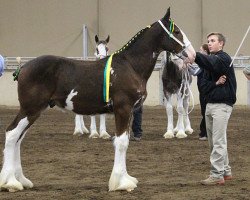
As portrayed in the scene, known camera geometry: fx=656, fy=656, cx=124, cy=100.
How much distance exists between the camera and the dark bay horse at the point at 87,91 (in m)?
8.24

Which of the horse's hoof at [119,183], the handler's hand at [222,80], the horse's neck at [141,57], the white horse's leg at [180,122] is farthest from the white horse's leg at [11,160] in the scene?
the white horse's leg at [180,122]

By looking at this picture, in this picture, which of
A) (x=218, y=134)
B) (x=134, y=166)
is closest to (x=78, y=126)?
(x=134, y=166)

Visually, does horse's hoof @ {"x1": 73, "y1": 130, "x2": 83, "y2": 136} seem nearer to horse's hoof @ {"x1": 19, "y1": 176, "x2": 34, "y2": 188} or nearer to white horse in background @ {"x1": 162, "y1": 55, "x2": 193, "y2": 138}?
white horse in background @ {"x1": 162, "y1": 55, "x2": 193, "y2": 138}

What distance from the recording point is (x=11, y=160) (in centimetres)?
821

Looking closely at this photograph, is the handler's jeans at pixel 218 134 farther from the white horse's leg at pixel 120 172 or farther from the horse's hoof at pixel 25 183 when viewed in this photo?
the horse's hoof at pixel 25 183

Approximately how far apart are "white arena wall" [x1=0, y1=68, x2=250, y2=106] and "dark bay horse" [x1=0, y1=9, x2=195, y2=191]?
52.2 feet

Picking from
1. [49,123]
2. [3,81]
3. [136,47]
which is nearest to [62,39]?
[3,81]

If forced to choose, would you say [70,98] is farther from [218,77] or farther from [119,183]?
[218,77]

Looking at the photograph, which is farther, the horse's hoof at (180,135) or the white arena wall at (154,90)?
the white arena wall at (154,90)

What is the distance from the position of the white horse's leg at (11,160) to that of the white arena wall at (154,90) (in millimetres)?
16573

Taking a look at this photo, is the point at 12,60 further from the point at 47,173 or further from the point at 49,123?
the point at 47,173

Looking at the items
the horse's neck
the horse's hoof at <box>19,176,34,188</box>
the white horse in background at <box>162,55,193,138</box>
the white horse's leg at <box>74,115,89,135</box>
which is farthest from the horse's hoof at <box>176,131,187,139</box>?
the horse's hoof at <box>19,176,34,188</box>

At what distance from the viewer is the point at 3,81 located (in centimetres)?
2527

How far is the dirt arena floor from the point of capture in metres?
8.09
